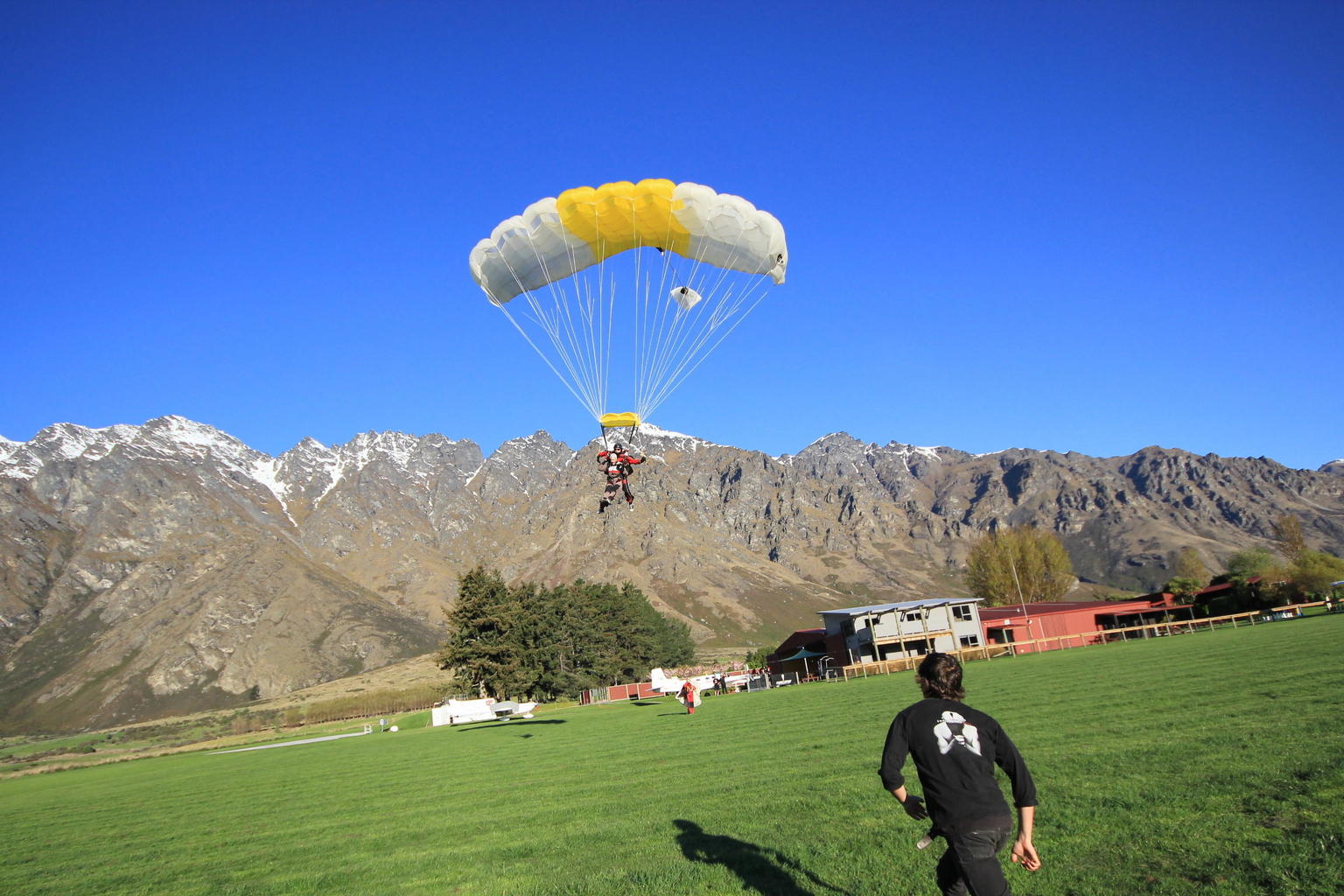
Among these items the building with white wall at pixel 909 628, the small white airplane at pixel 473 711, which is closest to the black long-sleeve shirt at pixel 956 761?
the small white airplane at pixel 473 711

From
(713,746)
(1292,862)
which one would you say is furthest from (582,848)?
(713,746)

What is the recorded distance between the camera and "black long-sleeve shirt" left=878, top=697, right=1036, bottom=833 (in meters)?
5.09

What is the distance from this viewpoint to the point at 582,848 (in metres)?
8.63

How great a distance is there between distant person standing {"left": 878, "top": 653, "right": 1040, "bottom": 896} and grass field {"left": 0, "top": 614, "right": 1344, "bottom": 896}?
55.5 inches

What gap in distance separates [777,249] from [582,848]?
1831 cm

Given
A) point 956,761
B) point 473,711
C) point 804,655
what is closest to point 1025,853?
point 956,761

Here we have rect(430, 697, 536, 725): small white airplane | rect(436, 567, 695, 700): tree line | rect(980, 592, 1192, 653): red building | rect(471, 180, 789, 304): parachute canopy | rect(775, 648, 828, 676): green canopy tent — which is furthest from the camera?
rect(436, 567, 695, 700): tree line

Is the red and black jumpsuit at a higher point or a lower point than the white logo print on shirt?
higher

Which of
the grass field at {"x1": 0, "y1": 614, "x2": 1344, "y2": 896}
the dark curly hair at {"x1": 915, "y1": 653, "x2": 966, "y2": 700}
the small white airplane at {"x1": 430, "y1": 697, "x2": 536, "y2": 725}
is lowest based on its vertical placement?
the small white airplane at {"x1": 430, "y1": 697, "x2": 536, "y2": 725}

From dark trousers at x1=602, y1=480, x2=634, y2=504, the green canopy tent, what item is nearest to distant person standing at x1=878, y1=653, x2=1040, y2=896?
dark trousers at x1=602, y1=480, x2=634, y2=504

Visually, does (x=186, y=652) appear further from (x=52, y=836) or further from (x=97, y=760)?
(x=52, y=836)

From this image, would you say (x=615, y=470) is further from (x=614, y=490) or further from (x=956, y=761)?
(x=956, y=761)

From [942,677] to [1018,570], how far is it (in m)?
102

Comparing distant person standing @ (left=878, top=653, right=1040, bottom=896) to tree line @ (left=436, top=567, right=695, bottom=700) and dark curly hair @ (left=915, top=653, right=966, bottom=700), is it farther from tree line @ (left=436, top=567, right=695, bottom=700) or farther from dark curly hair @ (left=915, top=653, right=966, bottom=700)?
tree line @ (left=436, top=567, right=695, bottom=700)
